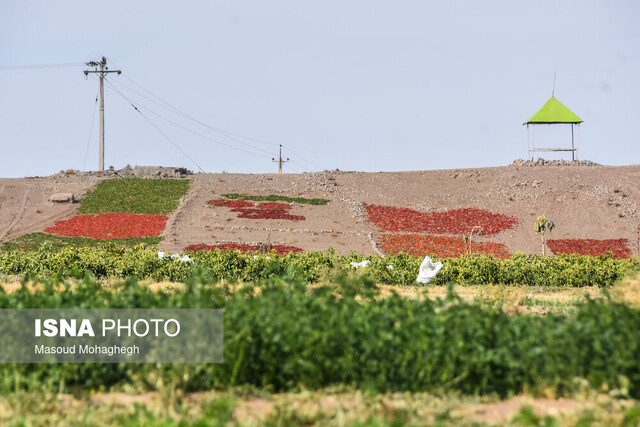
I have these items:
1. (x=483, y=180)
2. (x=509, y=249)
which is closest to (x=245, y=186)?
(x=483, y=180)

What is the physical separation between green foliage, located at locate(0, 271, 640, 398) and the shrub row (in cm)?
903

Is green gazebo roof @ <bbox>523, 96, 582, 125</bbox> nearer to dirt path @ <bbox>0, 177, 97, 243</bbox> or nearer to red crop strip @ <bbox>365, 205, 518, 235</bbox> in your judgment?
red crop strip @ <bbox>365, 205, 518, 235</bbox>

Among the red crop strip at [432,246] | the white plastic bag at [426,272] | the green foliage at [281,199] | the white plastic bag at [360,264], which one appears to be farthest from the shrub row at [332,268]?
the green foliage at [281,199]

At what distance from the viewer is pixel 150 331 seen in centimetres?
675

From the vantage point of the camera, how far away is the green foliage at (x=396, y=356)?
6.07 m

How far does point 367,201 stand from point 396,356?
119 ft

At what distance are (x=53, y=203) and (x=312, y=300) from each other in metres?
37.0

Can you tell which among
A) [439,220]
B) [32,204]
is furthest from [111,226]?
[439,220]

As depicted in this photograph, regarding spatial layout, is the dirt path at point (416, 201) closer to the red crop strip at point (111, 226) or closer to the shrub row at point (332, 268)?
the red crop strip at point (111, 226)

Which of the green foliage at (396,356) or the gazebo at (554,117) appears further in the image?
the gazebo at (554,117)

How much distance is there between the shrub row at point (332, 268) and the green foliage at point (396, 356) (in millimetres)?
9027

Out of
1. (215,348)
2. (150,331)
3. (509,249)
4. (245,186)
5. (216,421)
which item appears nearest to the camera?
(216,421)

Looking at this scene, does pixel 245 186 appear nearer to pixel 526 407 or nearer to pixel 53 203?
pixel 53 203

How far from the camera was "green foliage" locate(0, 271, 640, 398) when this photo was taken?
19.9 ft
